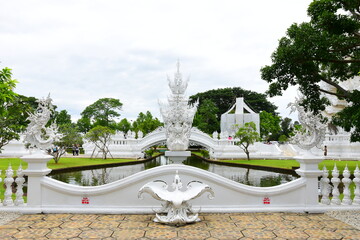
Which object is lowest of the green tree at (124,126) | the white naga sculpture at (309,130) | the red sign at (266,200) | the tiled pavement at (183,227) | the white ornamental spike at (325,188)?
the tiled pavement at (183,227)

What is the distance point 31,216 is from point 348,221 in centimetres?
626

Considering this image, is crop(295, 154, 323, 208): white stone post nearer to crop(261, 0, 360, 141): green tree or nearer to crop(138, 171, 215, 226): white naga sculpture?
crop(261, 0, 360, 141): green tree

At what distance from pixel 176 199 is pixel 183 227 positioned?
1.65ft

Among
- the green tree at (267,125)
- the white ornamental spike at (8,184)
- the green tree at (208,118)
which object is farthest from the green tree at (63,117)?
the white ornamental spike at (8,184)

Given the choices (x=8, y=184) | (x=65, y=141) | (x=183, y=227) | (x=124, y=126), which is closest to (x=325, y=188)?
(x=183, y=227)

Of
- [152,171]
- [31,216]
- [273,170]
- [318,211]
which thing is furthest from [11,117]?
[273,170]

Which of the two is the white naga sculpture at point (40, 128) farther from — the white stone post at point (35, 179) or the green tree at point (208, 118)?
the green tree at point (208, 118)

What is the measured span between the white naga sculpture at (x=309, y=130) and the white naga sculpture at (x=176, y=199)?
240cm

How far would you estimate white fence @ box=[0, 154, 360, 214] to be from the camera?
533 cm

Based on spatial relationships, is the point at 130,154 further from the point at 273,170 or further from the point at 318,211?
the point at 318,211

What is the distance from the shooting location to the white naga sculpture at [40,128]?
5.50 metres

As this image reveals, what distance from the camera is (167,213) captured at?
505cm

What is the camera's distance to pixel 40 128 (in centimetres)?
557

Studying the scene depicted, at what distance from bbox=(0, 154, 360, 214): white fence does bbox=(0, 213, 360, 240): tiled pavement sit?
0.62 ft
